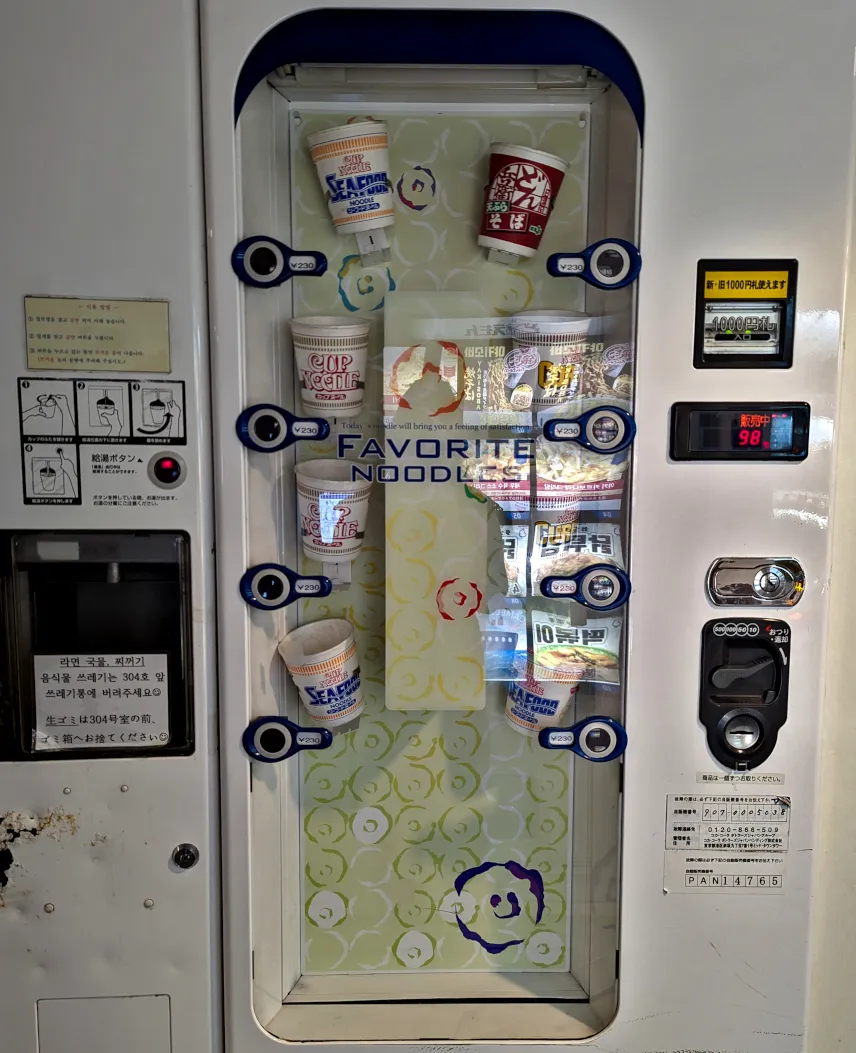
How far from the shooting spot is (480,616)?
1090 millimetres

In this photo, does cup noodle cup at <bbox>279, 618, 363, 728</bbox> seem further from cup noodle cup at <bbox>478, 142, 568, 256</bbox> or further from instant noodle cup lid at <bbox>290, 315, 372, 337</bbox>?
cup noodle cup at <bbox>478, 142, 568, 256</bbox>

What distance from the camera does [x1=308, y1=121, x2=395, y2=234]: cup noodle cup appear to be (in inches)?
39.8

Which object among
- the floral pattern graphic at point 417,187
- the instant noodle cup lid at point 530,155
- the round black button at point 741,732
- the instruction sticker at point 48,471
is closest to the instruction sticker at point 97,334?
the instruction sticker at point 48,471

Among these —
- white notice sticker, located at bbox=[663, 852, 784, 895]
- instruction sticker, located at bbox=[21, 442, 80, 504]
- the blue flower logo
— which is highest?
the blue flower logo

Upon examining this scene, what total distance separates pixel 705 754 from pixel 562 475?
1.41ft

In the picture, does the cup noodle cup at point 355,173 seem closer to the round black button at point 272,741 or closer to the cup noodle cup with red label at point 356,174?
the cup noodle cup with red label at point 356,174

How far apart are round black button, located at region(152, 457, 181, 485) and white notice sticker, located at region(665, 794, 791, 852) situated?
31.3 inches

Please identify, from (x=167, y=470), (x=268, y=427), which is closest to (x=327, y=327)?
(x=268, y=427)

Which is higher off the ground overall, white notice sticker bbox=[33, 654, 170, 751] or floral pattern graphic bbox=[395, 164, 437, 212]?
floral pattern graphic bbox=[395, 164, 437, 212]

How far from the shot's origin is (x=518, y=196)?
1.03 meters

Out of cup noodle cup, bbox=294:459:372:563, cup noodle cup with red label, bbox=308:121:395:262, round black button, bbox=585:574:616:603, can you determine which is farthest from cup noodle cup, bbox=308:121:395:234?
round black button, bbox=585:574:616:603

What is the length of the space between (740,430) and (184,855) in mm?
931

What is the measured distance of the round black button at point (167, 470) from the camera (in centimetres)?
100

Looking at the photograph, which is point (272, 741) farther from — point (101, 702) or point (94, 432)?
point (94, 432)
